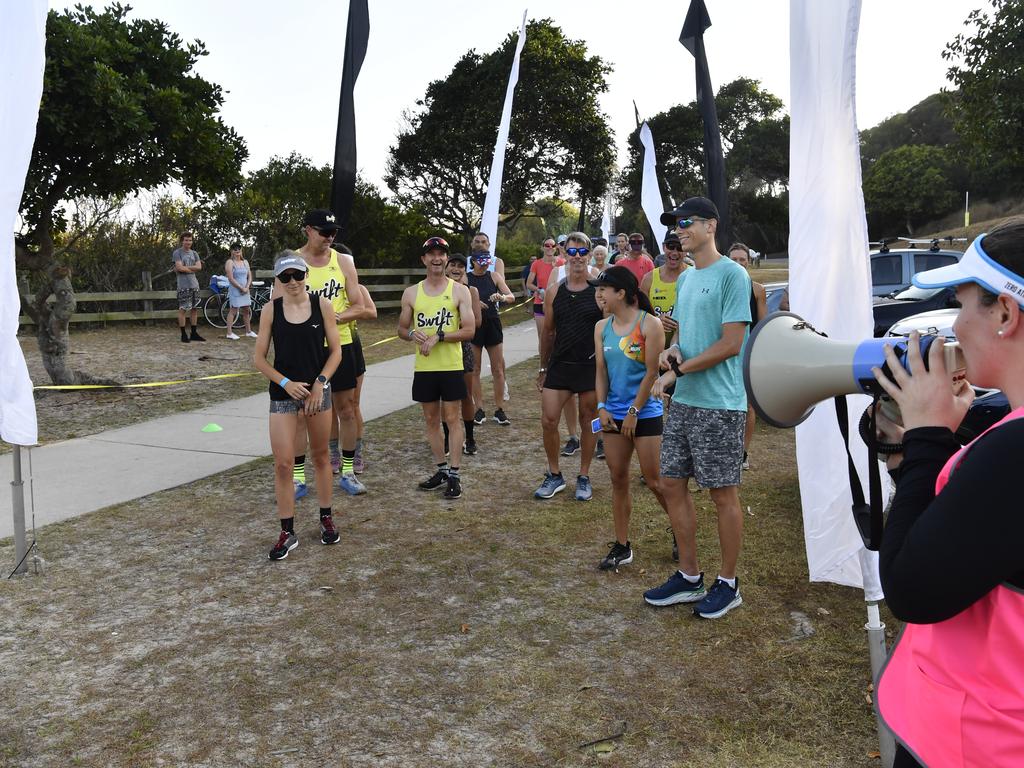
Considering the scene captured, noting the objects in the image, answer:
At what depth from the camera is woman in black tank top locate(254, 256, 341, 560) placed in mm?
4871

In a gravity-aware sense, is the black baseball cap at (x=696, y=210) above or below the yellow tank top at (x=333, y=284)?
above

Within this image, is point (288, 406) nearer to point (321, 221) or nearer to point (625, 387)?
point (321, 221)

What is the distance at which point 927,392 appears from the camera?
134 cm

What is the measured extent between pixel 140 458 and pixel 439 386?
2.87m

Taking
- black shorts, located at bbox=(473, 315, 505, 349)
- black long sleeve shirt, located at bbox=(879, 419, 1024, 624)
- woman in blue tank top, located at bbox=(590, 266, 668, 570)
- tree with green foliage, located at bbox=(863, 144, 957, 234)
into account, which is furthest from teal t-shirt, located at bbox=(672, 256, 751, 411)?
tree with green foliage, located at bbox=(863, 144, 957, 234)

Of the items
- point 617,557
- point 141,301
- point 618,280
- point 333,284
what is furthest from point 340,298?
point 141,301

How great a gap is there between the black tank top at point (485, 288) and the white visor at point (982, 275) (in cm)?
703

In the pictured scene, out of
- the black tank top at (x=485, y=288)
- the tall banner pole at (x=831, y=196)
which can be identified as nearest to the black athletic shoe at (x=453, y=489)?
the black tank top at (x=485, y=288)

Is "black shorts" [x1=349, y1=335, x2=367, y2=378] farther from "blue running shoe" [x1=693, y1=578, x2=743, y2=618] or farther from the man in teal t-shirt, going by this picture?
"blue running shoe" [x1=693, y1=578, x2=743, y2=618]

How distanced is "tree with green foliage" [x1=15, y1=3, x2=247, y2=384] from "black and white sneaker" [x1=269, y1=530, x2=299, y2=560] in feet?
19.1

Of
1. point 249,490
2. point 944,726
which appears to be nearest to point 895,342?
point 944,726

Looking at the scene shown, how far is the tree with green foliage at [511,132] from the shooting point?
25.7 metres

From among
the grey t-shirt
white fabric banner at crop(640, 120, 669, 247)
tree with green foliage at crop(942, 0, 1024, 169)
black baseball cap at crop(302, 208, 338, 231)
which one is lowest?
black baseball cap at crop(302, 208, 338, 231)

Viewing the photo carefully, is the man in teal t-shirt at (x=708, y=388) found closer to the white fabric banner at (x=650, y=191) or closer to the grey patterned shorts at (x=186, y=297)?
the white fabric banner at (x=650, y=191)
